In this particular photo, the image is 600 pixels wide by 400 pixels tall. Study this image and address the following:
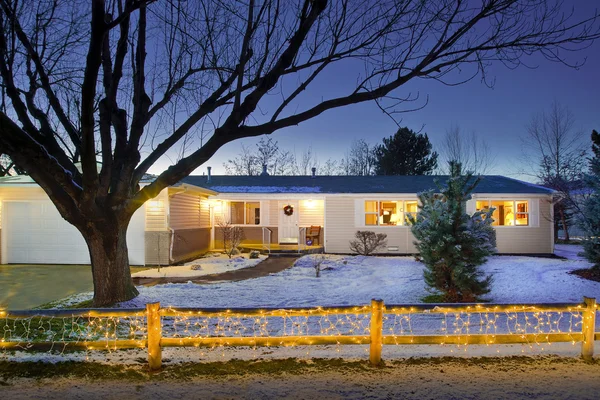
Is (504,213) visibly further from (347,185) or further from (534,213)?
(347,185)

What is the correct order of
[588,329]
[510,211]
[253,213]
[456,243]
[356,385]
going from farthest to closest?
[253,213] < [510,211] < [456,243] < [588,329] < [356,385]

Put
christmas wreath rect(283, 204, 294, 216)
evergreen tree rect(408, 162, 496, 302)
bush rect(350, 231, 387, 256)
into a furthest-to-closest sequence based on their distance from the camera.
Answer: christmas wreath rect(283, 204, 294, 216)
bush rect(350, 231, 387, 256)
evergreen tree rect(408, 162, 496, 302)

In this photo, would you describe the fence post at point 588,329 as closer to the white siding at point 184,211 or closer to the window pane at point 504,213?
the white siding at point 184,211

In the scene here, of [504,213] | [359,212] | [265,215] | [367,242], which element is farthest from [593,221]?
[265,215]

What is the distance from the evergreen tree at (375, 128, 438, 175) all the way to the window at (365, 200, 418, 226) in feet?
54.3

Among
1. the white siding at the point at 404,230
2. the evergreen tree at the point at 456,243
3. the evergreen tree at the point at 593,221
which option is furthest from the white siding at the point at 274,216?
the evergreen tree at the point at 593,221

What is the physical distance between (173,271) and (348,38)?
8.51 metres

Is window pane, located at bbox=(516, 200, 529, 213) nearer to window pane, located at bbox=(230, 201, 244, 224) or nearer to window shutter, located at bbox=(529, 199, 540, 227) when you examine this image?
window shutter, located at bbox=(529, 199, 540, 227)

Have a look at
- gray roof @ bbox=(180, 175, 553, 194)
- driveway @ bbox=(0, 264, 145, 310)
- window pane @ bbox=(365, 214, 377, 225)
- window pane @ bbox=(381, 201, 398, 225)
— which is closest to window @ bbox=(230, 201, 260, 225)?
gray roof @ bbox=(180, 175, 553, 194)

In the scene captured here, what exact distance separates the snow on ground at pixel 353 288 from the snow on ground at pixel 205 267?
6.18ft

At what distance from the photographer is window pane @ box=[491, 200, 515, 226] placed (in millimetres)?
17078

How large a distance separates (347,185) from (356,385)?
48.4 feet

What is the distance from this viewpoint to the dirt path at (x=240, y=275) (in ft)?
34.4

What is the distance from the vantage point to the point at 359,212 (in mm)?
17047
